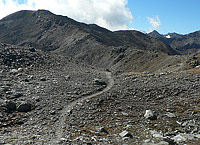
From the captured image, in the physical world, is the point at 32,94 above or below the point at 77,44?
below

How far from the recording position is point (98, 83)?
4025 centimetres

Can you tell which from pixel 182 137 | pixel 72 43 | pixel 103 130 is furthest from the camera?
pixel 72 43

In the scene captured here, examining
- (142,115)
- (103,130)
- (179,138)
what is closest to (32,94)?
(103,130)

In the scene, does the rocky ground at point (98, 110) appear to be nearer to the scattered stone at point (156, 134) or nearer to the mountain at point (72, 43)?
the scattered stone at point (156, 134)

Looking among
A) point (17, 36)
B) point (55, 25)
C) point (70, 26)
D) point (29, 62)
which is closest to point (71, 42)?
point (70, 26)

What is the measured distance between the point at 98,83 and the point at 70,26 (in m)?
142

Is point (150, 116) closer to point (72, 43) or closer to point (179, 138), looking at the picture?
point (179, 138)

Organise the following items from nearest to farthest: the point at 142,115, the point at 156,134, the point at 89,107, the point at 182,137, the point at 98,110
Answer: the point at 182,137 < the point at 156,134 < the point at 142,115 < the point at 98,110 < the point at 89,107

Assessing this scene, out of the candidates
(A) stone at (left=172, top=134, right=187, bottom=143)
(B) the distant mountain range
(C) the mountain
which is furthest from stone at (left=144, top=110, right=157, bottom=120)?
(C) the mountain

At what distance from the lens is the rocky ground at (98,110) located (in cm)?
1912

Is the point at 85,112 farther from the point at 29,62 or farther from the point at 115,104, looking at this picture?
the point at 29,62

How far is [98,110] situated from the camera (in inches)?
1051

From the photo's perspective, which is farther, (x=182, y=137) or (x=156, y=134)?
(x=156, y=134)

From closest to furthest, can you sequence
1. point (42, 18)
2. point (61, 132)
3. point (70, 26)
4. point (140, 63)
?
point (61, 132)
point (140, 63)
point (70, 26)
point (42, 18)
